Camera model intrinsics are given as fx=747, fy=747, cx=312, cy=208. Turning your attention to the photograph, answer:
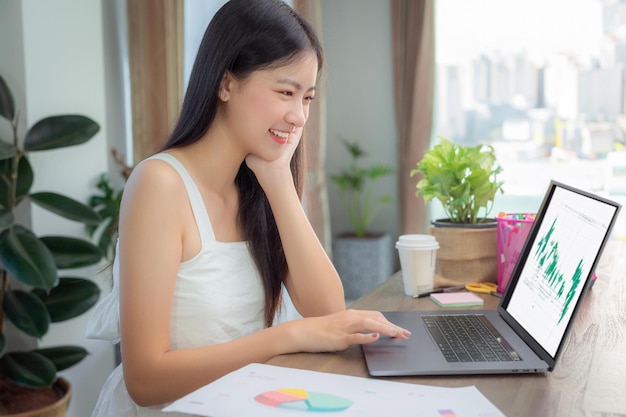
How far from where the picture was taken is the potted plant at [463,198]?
1.85 m

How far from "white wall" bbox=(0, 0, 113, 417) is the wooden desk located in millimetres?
1818

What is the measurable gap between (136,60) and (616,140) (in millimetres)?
3188

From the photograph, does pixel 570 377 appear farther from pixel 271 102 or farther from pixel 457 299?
pixel 271 102

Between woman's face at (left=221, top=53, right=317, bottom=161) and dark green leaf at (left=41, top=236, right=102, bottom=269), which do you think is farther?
dark green leaf at (left=41, top=236, right=102, bottom=269)

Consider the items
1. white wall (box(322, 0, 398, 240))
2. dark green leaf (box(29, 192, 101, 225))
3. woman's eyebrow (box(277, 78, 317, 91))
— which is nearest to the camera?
woman's eyebrow (box(277, 78, 317, 91))

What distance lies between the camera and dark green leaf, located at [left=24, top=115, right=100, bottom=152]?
108 inches

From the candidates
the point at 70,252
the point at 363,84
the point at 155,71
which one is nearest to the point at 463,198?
the point at 70,252

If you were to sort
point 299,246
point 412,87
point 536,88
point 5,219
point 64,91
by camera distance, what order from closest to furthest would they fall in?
point 299,246 → point 5,219 → point 64,91 → point 536,88 → point 412,87

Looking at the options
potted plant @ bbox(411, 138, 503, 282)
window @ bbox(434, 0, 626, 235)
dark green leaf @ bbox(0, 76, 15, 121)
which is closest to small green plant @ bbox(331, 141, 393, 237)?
window @ bbox(434, 0, 626, 235)

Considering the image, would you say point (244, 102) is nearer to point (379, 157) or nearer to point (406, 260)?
point (406, 260)

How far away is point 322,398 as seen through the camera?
100 centimetres

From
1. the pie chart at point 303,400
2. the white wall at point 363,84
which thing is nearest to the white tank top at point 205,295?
the pie chart at point 303,400

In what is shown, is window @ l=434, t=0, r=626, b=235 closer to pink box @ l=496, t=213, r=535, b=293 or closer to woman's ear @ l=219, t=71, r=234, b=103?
pink box @ l=496, t=213, r=535, b=293

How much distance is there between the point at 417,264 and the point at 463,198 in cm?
21
